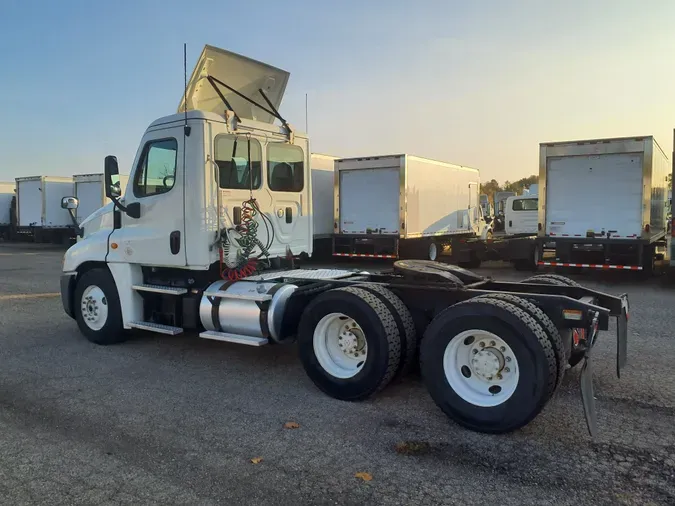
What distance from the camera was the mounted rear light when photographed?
450 centimetres

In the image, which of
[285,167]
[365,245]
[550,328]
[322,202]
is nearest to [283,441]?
[550,328]

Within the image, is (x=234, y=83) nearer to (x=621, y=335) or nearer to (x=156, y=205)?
(x=156, y=205)

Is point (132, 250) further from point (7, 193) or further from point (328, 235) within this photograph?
point (7, 193)

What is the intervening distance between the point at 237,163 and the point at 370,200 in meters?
10.8

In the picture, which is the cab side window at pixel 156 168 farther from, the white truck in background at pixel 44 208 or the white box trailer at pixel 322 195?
the white truck in background at pixel 44 208

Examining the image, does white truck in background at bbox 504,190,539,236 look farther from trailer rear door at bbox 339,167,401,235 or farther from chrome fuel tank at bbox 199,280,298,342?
chrome fuel tank at bbox 199,280,298,342

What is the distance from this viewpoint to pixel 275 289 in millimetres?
6016

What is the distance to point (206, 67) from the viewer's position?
705 cm

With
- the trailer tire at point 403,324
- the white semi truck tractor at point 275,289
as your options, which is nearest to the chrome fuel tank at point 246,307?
the white semi truck tractor at point 275,289

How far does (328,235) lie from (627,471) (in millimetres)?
14933

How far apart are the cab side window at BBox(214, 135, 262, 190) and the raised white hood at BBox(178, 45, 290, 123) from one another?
70 centimetres

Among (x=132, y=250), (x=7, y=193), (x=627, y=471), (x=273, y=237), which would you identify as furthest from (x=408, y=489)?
(x=7, y=193)

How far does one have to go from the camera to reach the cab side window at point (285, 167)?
288 inches

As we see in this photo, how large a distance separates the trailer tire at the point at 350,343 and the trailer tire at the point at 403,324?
0.20 feet
